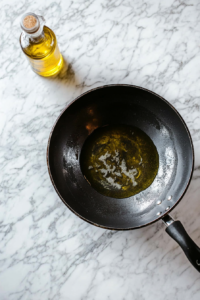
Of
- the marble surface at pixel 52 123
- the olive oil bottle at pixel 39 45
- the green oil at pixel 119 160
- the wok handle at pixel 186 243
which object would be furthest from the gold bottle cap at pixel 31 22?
the wok handle at pixel 186 243

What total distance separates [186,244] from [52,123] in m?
0.48

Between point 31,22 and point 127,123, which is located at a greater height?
point 31,22

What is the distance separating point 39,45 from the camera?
28.9 inches

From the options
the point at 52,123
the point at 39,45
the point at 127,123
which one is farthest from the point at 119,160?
the point at 39,45

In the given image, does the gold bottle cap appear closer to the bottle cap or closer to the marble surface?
the bottle cap

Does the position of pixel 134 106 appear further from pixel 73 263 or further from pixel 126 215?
pixel 73 263

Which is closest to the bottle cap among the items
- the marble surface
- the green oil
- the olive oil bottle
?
the olive oil bottle

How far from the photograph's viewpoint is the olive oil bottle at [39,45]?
66cm

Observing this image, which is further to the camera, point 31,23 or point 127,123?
point 127,123

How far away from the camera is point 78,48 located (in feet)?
2.76

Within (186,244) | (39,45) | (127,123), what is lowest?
(186,244)

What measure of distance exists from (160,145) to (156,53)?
0.90 ft

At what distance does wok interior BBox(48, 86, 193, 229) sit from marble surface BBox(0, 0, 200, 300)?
6 centimetres

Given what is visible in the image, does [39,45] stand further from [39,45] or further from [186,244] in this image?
[186,244]
